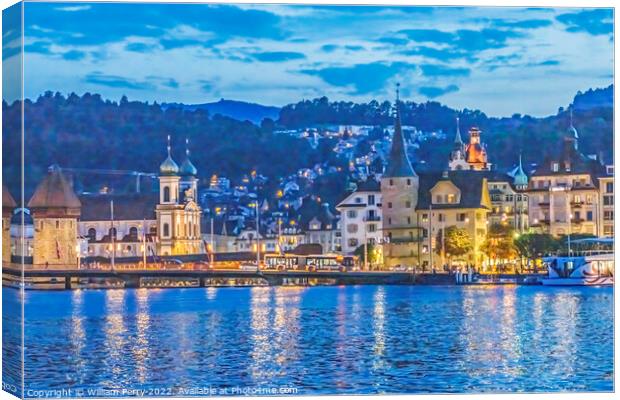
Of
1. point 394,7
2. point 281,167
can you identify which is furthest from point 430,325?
point 394,7

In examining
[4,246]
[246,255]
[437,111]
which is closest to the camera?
[4,246]

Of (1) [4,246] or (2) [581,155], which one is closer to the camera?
(1) [4,246]

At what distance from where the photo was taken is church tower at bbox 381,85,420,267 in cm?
2739

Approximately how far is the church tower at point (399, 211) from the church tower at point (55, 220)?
363 centimetres

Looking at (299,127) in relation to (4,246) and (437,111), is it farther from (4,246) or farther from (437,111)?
(4,246)

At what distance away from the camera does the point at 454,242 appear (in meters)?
28.7

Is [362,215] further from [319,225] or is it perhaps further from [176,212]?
[176,212]

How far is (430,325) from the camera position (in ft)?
89.5

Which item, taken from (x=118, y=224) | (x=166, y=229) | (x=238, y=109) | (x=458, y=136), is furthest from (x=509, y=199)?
(x=238, y=109)

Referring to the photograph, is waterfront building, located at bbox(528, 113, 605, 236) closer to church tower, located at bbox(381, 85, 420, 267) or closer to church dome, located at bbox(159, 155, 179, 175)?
church tower, located at bbox(381, 85, 420, 267)

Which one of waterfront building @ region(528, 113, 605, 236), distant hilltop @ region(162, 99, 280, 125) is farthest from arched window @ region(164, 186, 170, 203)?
waterfront building @ region(528, 113, 605, 236)

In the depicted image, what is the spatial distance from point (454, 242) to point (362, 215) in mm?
1753

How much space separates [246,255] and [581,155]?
536 centimetres

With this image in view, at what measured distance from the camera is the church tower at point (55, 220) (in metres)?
24.0
